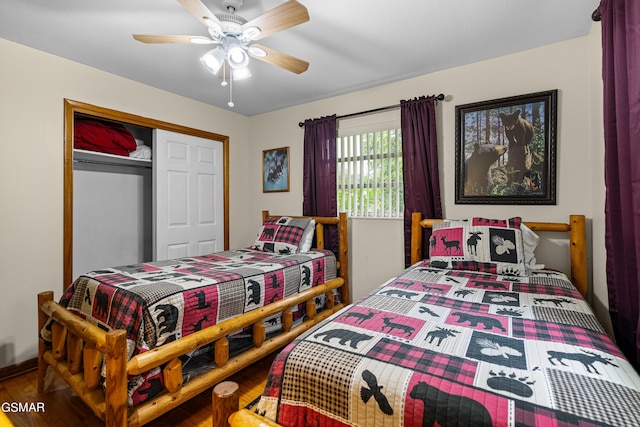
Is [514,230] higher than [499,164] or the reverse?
the reverse

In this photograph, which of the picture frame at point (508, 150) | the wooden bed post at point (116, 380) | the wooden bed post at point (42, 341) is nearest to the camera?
the wooden bed post at point (116, 380)

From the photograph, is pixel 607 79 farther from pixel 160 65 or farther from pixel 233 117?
pixel 233 117

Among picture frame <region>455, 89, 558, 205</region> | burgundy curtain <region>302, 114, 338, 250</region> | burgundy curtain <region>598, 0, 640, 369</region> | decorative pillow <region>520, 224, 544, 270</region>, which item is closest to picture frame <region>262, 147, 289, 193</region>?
burgundy curtain <region>302, 114, 338, 250</region>

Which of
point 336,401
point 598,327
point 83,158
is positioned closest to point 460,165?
point 598,327

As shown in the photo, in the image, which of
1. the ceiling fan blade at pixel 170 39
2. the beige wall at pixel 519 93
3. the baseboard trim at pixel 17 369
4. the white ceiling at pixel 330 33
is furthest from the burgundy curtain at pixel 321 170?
the baseboard trim at pixel 17 369

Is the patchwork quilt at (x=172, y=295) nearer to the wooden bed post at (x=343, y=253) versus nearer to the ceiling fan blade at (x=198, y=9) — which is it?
the wooden bed post at (x=343, y=253)

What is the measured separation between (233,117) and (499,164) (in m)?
3.04

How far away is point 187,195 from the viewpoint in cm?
337

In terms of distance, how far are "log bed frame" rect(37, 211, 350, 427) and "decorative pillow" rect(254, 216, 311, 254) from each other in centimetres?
70

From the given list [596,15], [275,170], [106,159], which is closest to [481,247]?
[596,15]

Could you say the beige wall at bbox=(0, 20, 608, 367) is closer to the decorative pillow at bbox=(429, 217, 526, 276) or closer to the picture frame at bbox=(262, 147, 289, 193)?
the decorative pillow at bbox=(429, 217, 526, 276)

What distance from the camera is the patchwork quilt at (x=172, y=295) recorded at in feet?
5.05

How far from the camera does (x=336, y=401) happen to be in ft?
2.89

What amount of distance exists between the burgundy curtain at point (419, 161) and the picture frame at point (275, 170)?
1471 mm
